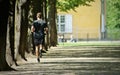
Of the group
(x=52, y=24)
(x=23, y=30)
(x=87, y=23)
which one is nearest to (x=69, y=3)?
(x=52, y=24)

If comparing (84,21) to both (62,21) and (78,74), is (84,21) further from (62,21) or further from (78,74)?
(78,74)

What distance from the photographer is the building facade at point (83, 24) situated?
297 feet

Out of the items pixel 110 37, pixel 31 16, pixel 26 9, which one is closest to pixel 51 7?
pixel 31 16

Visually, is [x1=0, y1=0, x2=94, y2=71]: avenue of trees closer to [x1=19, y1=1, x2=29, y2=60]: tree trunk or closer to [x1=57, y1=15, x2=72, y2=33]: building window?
[x1=19, y1=1, x2=29, y2=60]: tree trunk

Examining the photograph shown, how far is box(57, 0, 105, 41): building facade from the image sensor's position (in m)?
Result: 90.6

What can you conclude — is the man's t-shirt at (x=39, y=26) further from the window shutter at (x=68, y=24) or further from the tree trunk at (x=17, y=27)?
the window shutter at (x=68, y=24)

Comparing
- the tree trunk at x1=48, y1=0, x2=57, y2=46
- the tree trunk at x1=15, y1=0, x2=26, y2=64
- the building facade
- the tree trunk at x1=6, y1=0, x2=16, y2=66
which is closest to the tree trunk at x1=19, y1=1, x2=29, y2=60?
the tree trunk at x1=15, y1=0, x2=26, y2=64

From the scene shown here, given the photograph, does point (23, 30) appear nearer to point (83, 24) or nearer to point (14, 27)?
point (14, 27)

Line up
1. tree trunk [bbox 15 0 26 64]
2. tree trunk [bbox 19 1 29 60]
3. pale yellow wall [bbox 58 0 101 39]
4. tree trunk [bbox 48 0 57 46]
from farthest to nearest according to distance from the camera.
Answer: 1. pale yellow wall [bbox 58 0 101 39]
2. tree trunk [bbox 48 0 57 46]
3. tree trunk [bbox 19 1 29 60]
4. tree trunk [bbox 15 0 26 64]

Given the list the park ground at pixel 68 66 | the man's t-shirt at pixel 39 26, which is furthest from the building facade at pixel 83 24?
the man's t-shirt at pixel 39 26

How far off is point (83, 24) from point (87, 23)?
2.22 ft

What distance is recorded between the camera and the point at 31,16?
104ft

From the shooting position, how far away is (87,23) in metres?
91.8

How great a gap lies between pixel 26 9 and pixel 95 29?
6456cm
